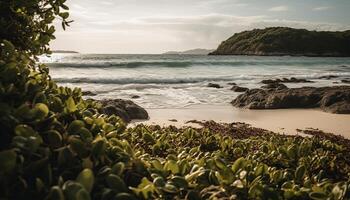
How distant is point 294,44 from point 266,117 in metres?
113

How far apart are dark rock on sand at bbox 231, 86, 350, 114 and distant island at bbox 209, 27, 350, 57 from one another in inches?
3960

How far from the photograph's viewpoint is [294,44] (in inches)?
4614

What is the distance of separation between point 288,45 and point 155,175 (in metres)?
122

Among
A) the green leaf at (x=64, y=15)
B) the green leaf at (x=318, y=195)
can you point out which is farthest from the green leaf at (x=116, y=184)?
the green leaf at (x=64, y=15)

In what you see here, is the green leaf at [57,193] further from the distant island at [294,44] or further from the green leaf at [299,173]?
the distant island at [294,44]

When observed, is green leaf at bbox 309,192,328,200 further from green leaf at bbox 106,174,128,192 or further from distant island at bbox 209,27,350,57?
distant island at bbox 209,27,350,57

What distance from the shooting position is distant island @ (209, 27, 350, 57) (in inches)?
4475

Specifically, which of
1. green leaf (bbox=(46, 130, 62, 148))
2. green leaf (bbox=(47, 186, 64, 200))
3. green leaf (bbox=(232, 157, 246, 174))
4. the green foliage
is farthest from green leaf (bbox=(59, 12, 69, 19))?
green leaf (bbox=(47, 186, 64, 200))

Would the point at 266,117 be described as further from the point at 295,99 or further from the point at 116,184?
the point at 116,184

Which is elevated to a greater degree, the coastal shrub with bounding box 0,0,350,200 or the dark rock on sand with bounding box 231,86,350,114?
the coastal shrub with bounding box 0,0,350,200

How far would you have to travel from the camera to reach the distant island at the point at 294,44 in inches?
4475

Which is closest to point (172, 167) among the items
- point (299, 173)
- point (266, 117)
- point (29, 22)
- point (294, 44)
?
point (299, 173)

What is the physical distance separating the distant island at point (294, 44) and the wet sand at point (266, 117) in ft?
336

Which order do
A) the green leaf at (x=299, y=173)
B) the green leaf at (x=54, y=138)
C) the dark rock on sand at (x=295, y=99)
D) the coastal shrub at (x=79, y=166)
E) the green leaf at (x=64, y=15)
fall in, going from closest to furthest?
the coastal shrub at (x=79, y=166), the green leaf at (x=54, y=138), the green leaf at (x=299, y=173), the green leaf at (x=64, y=15), the dark rock on sand at (x=295, y=99)
